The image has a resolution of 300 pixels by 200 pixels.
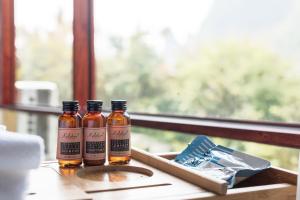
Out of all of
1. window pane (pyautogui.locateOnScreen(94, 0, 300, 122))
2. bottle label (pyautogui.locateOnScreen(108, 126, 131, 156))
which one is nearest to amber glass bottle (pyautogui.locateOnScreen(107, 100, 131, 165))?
bottle label (pyautogui.locateOnScreen(108, 126, 131, 156))

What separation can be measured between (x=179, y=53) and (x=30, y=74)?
5.31 feet

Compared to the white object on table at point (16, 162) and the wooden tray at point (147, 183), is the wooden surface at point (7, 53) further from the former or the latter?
the white object on table at point (16, 162)

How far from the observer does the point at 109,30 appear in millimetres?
2098

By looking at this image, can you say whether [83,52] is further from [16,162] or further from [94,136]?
[16,162]

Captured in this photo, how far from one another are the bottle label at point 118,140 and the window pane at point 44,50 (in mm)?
1418

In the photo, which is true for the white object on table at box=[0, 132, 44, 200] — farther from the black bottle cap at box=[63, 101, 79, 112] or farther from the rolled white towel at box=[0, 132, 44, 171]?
the black bottle cap at box=[63, 101, 79, 112]

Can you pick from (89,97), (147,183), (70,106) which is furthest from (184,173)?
(89,97)

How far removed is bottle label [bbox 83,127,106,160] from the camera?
0.87m

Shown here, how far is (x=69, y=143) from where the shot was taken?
0.86 meters

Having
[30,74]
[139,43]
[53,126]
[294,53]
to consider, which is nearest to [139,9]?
[139,43]

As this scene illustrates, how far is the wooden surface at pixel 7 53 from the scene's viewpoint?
9.87 feet

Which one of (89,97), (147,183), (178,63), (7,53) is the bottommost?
(147,183)

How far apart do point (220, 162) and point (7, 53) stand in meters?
2.61

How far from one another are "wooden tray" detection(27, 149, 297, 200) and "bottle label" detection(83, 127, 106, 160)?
1.2 inches
